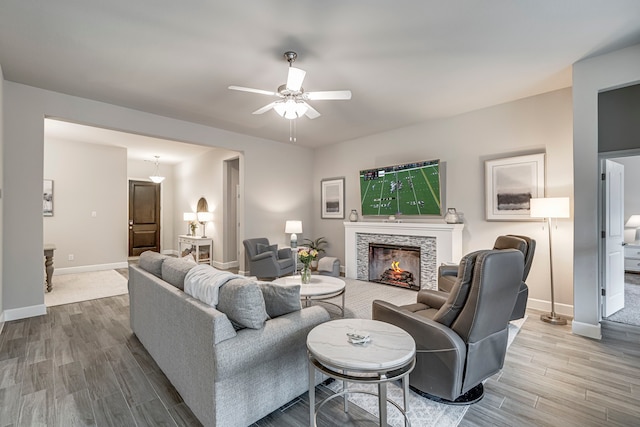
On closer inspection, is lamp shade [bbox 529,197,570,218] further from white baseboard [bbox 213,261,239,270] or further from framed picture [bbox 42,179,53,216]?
framed picture [bbox 42,179,53,216]

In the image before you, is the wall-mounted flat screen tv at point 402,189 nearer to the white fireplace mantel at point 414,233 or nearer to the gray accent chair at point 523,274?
the white fireplace mantel at point 414,233

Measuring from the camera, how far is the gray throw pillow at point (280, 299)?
199 centimetres

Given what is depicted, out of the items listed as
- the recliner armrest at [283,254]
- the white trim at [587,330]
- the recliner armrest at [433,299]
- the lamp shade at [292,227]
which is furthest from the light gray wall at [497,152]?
the recliner armrest at [283,254]

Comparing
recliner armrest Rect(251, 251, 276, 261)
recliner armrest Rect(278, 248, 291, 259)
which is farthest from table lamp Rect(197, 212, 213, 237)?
recliner armrest Rect(251, 251, 276, 261)

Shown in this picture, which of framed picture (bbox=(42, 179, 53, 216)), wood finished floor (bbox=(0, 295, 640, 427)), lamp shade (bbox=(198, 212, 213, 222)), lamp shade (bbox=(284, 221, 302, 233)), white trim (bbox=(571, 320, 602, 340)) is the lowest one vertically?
wood finished floor (bbox=(0, 295, 640, 427))

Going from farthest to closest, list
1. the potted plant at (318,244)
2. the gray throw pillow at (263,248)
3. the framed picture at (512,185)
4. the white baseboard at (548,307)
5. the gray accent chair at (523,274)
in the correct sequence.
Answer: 1. the potted plant at (318,244)
2. the gray throw pillow at (263,248)
3. the framed picture at (512,185)
4. the white baseboard at (548,307)
5. the gray accent chair at (523,274)

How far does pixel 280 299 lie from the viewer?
199cm

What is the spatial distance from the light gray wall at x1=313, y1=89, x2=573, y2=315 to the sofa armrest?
A: 3.38m

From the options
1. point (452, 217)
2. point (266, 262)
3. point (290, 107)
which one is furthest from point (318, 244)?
point (290, 107)

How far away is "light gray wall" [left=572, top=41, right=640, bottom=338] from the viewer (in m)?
2.92

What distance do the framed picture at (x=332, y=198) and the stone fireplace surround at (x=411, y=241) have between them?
674 millimetres

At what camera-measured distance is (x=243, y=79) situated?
3307 millimetres

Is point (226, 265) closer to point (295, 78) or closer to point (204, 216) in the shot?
point (204, 216)

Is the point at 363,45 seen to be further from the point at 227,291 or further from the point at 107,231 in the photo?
the point at 107,231
